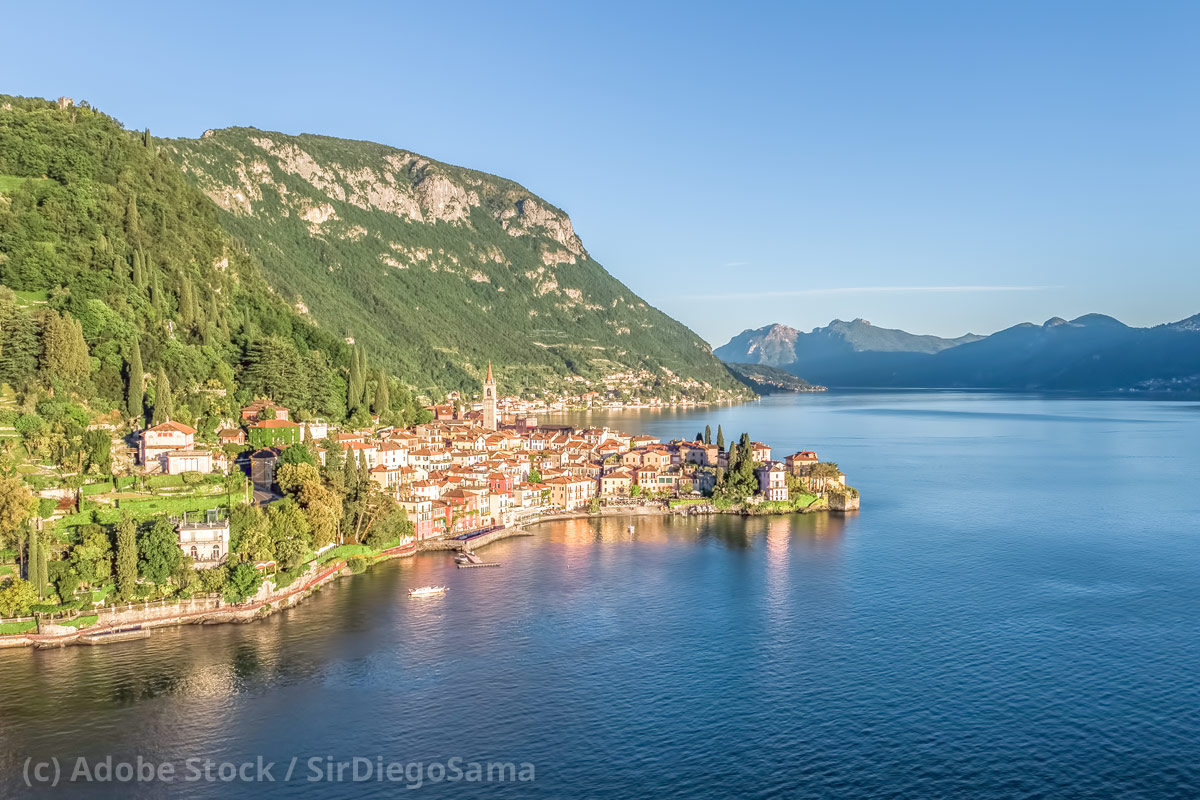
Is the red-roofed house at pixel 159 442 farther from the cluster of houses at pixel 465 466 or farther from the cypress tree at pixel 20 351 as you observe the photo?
the cypress tree at pixel 20 351

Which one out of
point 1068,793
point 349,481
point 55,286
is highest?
point 55,286

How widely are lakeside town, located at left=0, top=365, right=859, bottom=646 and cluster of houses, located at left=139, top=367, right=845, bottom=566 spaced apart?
172 millimetres

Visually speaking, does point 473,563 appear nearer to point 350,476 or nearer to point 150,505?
point 350,476

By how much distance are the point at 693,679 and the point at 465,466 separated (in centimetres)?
4970

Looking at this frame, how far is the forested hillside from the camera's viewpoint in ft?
230

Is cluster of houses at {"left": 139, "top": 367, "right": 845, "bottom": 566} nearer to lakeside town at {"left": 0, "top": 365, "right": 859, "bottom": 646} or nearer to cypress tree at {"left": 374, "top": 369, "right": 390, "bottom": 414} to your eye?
lakeside town at {"left": 0, "top": 365, "right": 859, "bottom": 646}

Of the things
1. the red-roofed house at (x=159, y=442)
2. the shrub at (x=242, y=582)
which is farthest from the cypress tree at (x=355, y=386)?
→ the shrub at (x=242, y=582)

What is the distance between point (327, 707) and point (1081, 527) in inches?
2782

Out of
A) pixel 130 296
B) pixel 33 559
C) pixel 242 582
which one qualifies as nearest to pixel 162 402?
pixel 130 296

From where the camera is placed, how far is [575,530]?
260ft

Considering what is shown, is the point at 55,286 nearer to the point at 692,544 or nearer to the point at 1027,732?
the point at 692,544

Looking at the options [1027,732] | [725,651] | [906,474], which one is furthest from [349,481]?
[906,474]

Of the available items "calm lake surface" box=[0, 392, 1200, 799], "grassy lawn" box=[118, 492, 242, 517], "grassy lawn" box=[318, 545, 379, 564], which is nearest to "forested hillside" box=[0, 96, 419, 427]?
A: "grassy lawn" box=[118, 492, 242, 517]

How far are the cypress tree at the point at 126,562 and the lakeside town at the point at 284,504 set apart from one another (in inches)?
3.1
